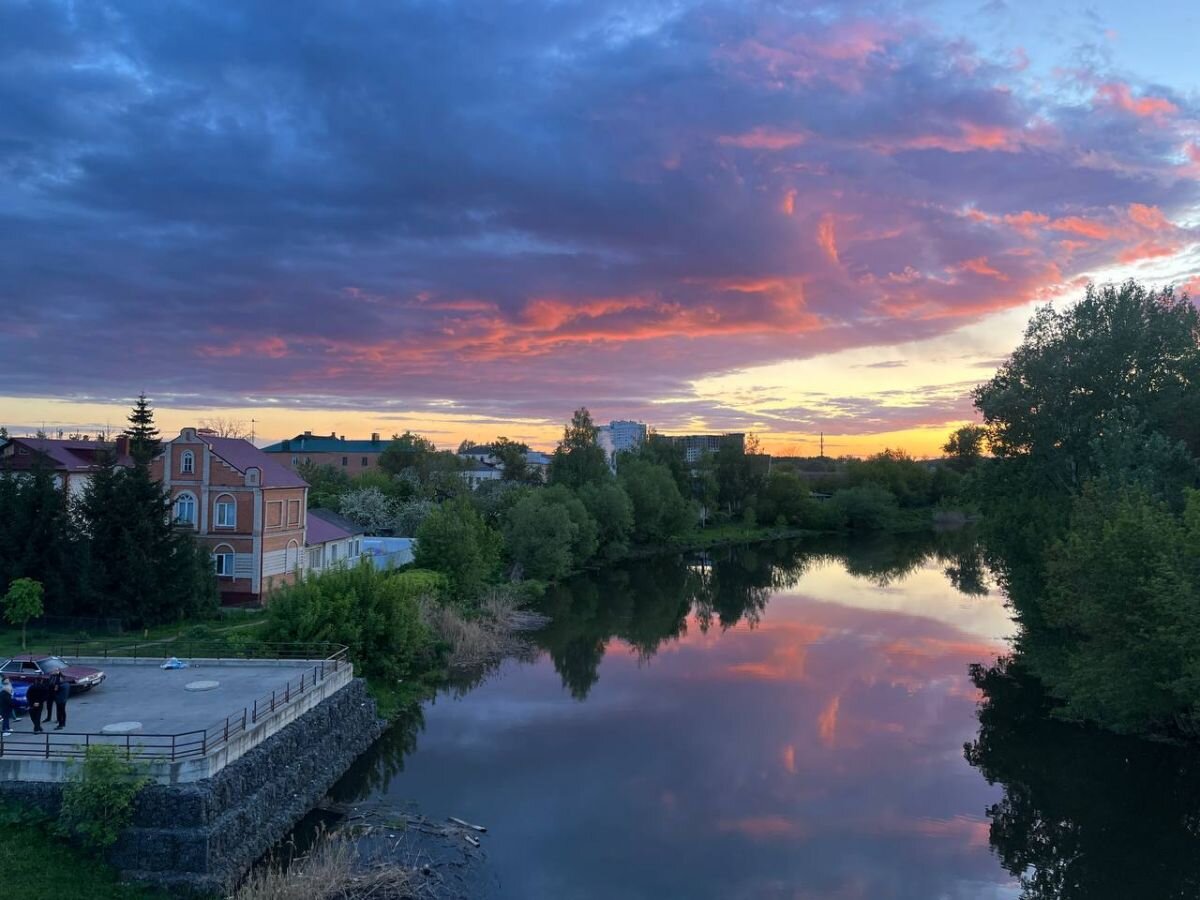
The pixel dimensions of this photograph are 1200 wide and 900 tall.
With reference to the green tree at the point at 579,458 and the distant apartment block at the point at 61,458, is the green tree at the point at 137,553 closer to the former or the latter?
the distant apartment block at the point at 61,458

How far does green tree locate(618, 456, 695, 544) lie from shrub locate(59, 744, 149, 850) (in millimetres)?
56348

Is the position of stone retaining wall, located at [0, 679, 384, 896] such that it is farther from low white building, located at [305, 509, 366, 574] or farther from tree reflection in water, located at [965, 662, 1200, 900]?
low white building, located at [305, 509, 366, 574]

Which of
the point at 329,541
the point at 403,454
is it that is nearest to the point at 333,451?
the point at 403,454

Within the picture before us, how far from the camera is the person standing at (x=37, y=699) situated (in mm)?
16953

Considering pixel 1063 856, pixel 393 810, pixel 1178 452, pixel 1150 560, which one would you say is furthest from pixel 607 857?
pixel 1178 452

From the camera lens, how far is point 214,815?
15.3 metres

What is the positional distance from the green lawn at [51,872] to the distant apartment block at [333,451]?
87.3 m

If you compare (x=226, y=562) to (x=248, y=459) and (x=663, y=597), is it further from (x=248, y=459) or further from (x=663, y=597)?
(x=663, y=597)

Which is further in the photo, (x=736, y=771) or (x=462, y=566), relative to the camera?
(x=462, y=566)

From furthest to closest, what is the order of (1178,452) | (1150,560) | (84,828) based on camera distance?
(1178,452) < (1150,560) < (84,828)

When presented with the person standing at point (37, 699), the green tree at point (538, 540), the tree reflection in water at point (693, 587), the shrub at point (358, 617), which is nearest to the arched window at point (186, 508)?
the shrub at point (358, 617)

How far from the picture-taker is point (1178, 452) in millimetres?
28828

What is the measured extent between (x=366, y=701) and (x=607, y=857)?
9.79m

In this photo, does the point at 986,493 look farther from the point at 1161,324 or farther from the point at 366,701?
the point at 366,701
